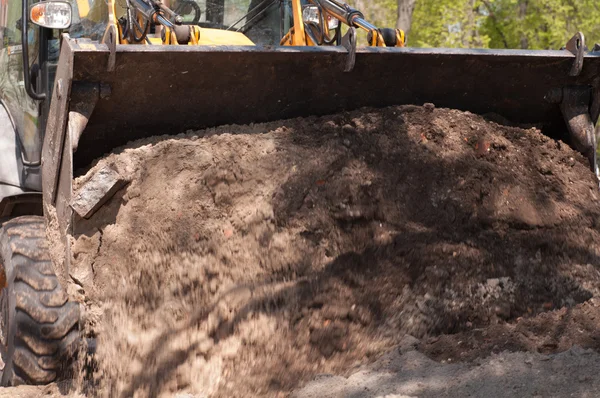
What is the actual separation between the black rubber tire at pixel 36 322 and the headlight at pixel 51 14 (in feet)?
4.04

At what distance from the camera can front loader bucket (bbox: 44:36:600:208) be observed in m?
4.31

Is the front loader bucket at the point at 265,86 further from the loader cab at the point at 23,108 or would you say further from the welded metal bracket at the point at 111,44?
the loader cab at the point at 23,108

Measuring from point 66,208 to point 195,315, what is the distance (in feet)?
3.06

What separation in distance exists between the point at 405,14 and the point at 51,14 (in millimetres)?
12690

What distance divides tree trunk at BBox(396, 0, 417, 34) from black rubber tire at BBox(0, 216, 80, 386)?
12.9 meters

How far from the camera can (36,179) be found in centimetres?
507

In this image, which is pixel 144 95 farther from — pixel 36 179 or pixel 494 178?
pixel 494 178

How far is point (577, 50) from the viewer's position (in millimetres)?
4898

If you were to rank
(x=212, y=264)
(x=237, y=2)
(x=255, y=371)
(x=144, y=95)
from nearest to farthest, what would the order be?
(x=255, y=371), (x=212, y=264), (x=144, y=95), (x=237, y=2)

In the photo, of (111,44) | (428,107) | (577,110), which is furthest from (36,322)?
(577,110)

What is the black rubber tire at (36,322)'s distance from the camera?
14.0 feet

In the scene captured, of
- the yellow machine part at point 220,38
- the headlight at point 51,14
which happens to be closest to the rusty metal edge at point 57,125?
the headlight at point 51,14

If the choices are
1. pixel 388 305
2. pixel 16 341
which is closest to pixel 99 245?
pixel 16 341

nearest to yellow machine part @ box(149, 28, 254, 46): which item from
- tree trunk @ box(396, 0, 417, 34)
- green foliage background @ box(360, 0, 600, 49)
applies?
tree trunk @ box(396, 0, 417, 34)
